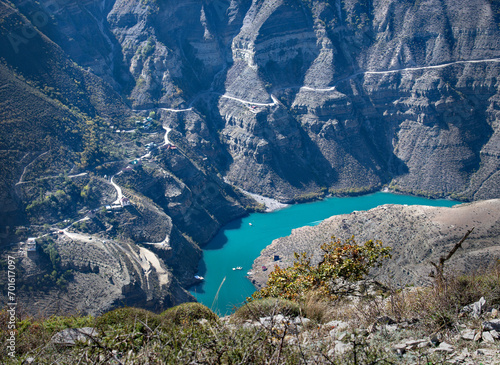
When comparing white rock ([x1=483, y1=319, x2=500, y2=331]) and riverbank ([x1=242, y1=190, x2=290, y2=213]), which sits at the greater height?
white rock ([x1=483, y1=319, x2=500, y2=331])

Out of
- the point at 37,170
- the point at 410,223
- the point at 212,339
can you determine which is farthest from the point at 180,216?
the point at 212,339

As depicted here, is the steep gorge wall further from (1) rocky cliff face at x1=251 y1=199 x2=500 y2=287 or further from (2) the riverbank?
(1) rocky cliff face at x1=251 y1=199 x2=500 y2=287

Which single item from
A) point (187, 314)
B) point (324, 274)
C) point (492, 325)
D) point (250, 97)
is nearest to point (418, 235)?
point (324, 274)

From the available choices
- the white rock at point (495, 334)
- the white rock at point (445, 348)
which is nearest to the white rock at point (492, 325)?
the white rock at point (495, 334)

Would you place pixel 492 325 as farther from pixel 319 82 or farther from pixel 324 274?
pixel 319 82

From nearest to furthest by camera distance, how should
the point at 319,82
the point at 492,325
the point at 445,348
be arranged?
the point at 445,348 → the point at 492,325 → the point at 319,82

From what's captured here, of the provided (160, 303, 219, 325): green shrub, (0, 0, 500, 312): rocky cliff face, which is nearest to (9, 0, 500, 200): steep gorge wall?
(0, 0, 500, 312): rocky cliff face
